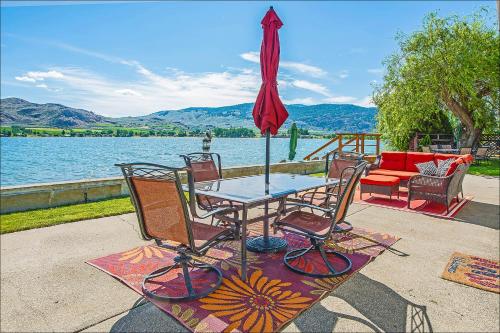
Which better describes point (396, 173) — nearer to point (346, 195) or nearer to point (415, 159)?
point (415, 159)

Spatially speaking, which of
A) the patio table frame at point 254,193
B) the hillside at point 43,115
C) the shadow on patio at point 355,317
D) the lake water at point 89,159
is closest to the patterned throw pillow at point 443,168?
the lake water at point 89,159

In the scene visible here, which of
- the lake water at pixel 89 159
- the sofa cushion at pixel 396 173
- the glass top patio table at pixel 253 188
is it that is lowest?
the lake water at pixel 89 159

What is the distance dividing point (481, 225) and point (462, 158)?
1.98 m

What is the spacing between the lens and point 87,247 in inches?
151

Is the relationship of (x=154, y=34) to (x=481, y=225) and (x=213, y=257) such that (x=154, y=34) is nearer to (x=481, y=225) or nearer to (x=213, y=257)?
(x=213, y=257)

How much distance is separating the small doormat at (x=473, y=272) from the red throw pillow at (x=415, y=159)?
4492mm

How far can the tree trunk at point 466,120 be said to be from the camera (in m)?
16.6

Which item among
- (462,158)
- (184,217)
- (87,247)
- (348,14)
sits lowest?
(87,247)

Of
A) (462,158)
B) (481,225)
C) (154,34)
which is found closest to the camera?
(481,225)

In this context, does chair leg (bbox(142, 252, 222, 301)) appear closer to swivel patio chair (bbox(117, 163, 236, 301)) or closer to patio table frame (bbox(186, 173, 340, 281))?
swivel patio chair (bbox(117, 163, 236, 301))

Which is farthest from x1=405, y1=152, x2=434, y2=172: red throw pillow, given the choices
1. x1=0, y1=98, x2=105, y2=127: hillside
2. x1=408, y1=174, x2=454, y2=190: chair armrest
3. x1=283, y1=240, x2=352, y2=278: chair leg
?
x1=0, y1=98, x2=105, y2=127: hillside

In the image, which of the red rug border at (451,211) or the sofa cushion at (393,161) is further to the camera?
the sofa cushion at (393,161)

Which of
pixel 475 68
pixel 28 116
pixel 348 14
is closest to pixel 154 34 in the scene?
pixel 348 14

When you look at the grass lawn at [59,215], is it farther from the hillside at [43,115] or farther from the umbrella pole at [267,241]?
the hillside at [43,115]
